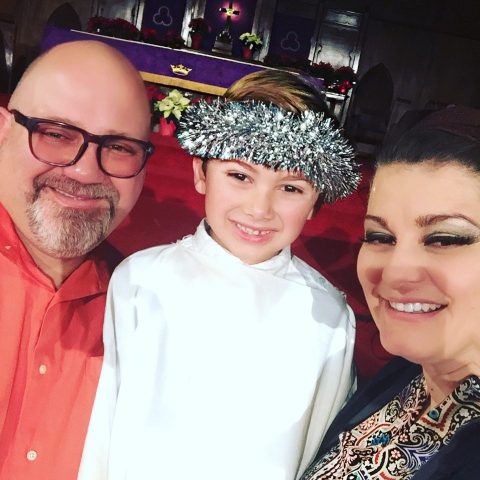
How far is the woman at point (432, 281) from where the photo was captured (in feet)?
2.83

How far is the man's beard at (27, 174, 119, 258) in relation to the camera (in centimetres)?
116

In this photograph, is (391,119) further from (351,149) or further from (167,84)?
(351,149)

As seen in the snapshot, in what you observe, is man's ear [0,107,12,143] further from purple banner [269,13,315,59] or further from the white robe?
purple banner [269,13,315,59]

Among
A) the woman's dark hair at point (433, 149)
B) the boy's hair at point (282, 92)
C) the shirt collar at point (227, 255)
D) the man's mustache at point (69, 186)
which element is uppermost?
the boy's hair at point (282, 92)

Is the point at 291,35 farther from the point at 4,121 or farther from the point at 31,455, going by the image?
the point at 31,455

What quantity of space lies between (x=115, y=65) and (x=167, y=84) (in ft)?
11.0

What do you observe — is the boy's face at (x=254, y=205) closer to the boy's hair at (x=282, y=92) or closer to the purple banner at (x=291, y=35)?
the boy's hair at (x=282, y=92)

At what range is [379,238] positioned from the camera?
0.97 m

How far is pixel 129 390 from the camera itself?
1224 millimetres

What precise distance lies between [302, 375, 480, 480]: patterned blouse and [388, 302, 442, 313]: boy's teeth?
135 millimetres

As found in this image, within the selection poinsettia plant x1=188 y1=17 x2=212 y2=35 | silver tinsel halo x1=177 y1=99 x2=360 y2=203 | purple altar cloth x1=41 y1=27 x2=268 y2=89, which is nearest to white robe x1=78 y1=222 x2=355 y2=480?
silver tinsel halo x1=177 y1=99 x2=360 y2=203

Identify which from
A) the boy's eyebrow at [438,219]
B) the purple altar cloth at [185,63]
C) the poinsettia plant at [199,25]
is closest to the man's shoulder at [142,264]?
the boy's eyebrow at [438,219]

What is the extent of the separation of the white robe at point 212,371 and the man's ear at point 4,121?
1.29ft

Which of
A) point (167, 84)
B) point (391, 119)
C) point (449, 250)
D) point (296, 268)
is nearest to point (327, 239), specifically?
point (296, 268)
